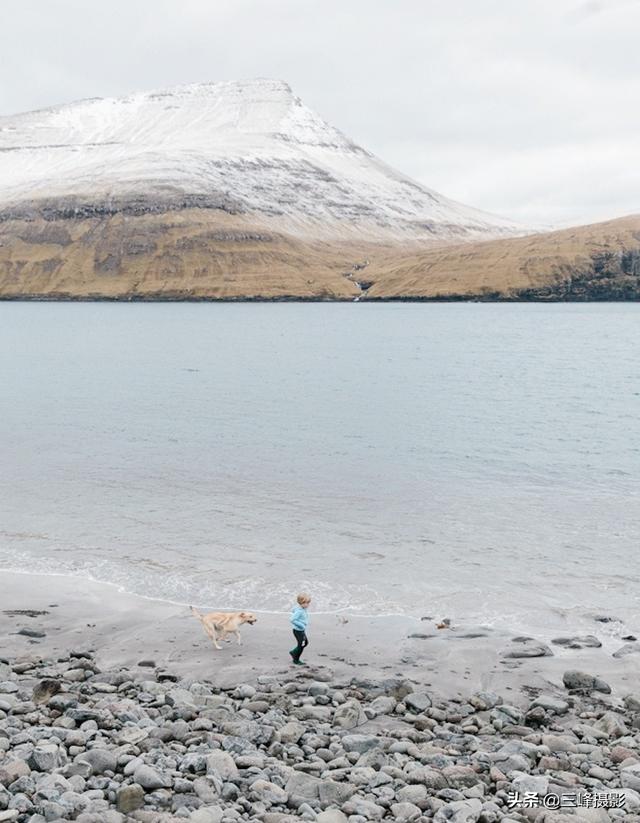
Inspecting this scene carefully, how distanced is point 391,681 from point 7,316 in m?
196

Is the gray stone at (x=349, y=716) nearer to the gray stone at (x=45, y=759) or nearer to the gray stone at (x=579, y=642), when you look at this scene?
the gray stone at (x=45, y=759)

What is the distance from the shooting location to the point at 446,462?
39.6m

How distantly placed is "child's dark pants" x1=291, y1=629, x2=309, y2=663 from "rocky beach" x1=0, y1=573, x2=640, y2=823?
0.32 metres

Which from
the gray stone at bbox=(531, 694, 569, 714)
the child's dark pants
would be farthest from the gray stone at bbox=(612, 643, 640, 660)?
the child's dark pants

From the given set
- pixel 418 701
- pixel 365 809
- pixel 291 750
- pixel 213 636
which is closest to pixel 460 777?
pixel 365 809

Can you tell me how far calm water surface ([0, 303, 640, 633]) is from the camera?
74.3 ft

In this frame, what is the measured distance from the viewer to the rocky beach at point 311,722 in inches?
432

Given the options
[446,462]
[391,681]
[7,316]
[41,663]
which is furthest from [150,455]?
[7,316]

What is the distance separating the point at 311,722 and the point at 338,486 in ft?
68.1

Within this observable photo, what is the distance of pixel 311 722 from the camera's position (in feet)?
45.0

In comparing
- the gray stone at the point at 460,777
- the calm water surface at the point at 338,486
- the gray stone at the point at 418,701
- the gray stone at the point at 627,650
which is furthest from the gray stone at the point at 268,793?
the calm water surface at the point at 338,486

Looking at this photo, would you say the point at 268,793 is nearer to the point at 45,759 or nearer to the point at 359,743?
the point at 359,743

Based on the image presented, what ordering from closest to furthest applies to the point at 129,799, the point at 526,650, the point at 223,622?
the point at 129,799 → the point at 526,650 → the point at 223,622

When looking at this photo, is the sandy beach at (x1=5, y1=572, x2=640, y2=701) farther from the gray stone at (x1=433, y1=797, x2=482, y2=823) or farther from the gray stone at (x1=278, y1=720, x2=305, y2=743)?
the gray stone at (x1=433, y1=797, x2=482, y2=823)
